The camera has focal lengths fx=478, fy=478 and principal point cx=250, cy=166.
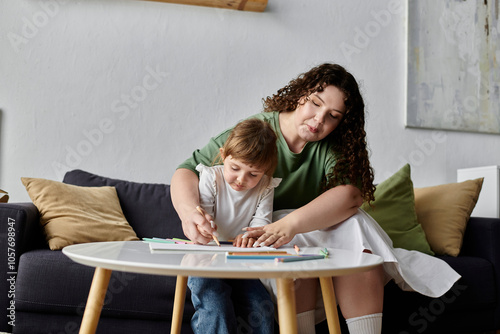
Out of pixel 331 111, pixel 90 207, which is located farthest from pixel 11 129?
pixel 331 111

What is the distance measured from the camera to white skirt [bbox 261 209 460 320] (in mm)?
1298

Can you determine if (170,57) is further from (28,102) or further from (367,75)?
(367,75)

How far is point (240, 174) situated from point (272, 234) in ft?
0.71

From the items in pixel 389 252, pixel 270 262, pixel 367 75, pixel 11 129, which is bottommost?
pixel 389 252

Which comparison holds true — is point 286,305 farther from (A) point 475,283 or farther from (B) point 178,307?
(A) point 475,283

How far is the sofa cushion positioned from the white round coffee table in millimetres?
981

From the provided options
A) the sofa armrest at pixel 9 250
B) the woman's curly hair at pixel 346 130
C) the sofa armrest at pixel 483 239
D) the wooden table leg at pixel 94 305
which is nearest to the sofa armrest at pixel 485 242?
the sofa armrest at pixel 483 239

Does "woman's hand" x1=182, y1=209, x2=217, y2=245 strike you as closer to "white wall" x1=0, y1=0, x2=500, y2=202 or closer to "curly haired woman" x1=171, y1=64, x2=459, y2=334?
"curly haired woman" x1=171, y1=64, x2=459, y2=334

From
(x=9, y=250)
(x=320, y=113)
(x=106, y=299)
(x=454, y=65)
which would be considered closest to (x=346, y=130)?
(x=320, y=113)

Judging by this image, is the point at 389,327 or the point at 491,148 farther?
the point at 491,148

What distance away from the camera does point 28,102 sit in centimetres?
230

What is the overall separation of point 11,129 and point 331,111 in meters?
1.62

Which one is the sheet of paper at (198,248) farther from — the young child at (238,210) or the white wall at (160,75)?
the white wall at (160,75)

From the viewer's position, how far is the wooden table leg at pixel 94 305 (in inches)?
37.1
